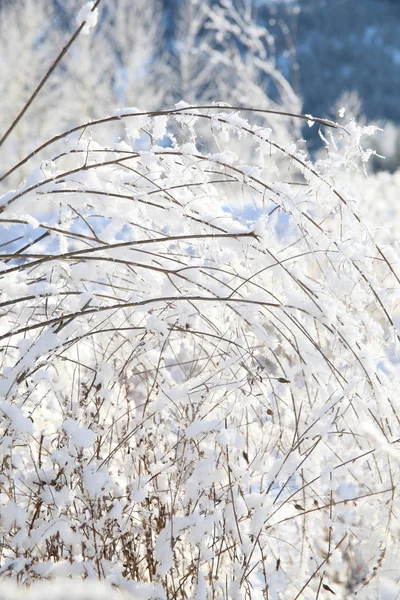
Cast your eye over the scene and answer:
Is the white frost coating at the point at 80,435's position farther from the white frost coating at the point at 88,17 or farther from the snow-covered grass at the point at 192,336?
the white frost coating at the point at 88,17

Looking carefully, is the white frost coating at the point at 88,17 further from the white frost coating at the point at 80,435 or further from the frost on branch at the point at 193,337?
the white frost coating at the point at 80,435

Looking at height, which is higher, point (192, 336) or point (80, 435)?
point (192, 336)

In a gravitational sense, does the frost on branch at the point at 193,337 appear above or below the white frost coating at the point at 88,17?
below

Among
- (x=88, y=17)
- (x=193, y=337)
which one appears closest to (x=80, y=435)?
(x=193, y=337)

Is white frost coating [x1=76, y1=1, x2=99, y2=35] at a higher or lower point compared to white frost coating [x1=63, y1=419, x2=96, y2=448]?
higher

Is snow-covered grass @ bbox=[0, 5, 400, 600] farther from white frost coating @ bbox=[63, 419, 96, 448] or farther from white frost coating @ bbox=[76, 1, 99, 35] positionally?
white frost coating @ bbox=[76, 1, 99, 35]

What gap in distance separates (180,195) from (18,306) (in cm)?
50

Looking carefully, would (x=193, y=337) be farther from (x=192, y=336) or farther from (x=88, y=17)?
(x=88, y=17)

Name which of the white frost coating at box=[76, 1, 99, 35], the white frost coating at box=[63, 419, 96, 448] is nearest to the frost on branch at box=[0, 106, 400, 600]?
the white frost coating at box=[63, 419, 96, 448]

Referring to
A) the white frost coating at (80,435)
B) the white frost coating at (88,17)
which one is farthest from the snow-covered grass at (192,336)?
the white frost coating at (88,17)

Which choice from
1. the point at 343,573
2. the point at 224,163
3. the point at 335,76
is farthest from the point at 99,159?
the point at 335,76

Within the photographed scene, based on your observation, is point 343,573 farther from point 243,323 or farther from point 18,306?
point 18,306

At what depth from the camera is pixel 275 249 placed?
4.68ft

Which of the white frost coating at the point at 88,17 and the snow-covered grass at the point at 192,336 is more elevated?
the white frost coating at the point at 88,17
